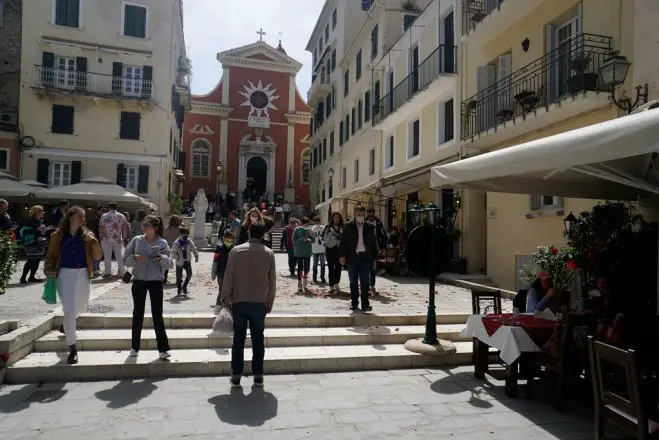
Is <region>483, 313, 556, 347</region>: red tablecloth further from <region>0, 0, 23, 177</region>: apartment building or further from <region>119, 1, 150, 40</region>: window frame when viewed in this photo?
<region>119, 1, 150, 40</region>: window frame

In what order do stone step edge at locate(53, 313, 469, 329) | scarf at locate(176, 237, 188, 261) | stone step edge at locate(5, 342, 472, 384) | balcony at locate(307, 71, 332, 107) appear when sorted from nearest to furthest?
stone step edge at locate(5, 342, 472, 384)
stone step edge at locate(53, 313, 469, 329)
scarf at locate(176, 237, 188, 261)
balcony at locate(307, 71, 332, 107)

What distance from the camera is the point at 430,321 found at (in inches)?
257

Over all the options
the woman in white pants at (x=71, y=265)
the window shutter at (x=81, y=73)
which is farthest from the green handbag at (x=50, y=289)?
the window shutter at (x=81, y=73)

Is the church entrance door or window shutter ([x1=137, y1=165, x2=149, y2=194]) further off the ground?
the church entrance door

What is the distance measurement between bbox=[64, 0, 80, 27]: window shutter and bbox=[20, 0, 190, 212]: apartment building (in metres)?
0.05

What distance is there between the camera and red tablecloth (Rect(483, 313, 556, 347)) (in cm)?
529

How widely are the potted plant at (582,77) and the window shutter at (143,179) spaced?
2253cm

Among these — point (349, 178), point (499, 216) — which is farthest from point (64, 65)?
point (499, 216)

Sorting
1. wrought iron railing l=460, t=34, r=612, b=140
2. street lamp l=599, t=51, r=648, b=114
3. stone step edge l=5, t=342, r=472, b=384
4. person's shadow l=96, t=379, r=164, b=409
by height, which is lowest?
person's shadow l=96, t=379, r=164, b=409

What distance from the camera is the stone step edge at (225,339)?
6234 millimetres

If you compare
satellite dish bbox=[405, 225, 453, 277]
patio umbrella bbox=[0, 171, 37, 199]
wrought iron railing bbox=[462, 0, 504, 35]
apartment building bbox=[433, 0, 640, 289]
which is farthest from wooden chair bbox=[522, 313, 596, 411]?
patio umbrella bbox=[0, 171, 37, 199]

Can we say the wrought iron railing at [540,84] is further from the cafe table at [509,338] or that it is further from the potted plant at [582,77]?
the cafe table at [509,338]

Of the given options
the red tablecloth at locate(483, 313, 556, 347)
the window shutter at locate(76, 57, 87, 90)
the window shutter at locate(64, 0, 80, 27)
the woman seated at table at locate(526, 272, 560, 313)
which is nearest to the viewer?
the red tablecloth at locate(483, 313, 556, 347)

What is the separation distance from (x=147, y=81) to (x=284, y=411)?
25.1 metres
